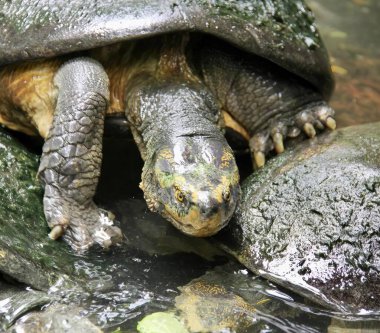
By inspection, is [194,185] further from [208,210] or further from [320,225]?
[320,225]

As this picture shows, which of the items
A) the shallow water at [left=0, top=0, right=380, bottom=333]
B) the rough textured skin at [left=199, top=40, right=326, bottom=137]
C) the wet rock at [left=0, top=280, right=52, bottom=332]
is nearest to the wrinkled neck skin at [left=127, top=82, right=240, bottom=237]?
the shallow water at [left=0, top=0, right=380, bottom=333]

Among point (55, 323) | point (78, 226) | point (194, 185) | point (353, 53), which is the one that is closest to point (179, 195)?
point (194, 185)

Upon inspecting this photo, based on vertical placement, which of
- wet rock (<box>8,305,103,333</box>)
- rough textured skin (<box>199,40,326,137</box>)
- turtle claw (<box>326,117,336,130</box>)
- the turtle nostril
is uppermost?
rough textured skin (<box>199,40,326,137</box>)

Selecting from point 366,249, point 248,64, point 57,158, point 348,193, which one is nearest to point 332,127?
point 248,64

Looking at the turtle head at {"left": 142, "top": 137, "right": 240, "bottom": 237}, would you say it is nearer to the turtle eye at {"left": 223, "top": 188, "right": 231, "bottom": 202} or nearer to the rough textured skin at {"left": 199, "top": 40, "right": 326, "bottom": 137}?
the turtle eye at {"left": 223, "top": 188, "right": 231, "bottom": 202}

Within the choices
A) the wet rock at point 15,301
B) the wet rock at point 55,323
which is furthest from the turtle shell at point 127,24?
the wet rock at point 55,323
